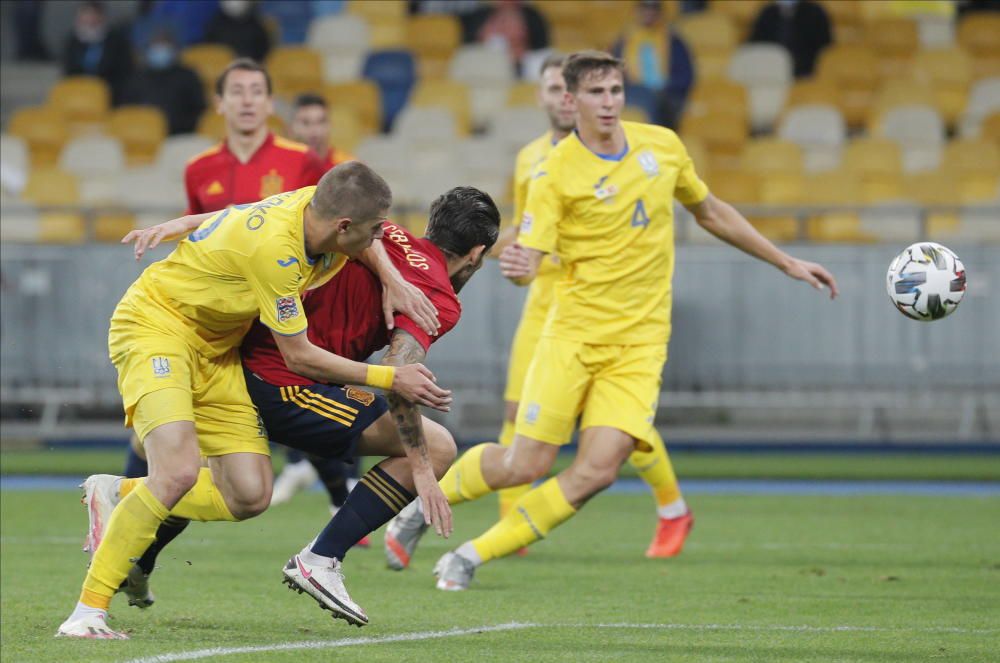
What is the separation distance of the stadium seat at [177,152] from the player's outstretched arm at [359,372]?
1238 centimetres

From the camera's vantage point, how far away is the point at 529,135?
17562 mm

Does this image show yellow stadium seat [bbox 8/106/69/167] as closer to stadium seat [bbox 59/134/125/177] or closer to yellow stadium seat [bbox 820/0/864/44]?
stadium seat [bbox 59/134/125/177]

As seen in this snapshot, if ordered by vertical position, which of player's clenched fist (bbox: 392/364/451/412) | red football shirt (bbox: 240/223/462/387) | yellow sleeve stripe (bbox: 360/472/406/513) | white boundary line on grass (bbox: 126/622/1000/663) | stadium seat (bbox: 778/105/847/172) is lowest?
white boundary line on grass (bbox: 126/622/1000/663)

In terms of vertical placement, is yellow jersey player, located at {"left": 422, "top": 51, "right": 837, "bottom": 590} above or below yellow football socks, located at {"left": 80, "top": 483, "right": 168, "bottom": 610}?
above

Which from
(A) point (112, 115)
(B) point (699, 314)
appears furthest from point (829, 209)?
(A) point (112, 115)

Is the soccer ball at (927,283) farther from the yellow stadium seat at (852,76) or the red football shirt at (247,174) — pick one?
the yellow stadium seat at (852,76)

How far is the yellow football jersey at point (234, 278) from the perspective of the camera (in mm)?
5730

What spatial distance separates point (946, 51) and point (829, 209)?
4.87m

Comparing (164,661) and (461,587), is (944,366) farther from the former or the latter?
(164,661)

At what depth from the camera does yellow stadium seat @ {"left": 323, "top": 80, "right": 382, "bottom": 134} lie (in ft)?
61.2

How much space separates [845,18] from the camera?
19625 millimetres

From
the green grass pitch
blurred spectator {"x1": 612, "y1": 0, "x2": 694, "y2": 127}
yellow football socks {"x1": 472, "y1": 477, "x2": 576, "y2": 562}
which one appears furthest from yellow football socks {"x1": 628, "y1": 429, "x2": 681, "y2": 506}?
blurred spectator {"x1": 612, "y1": 0, "x2": 694, "y2": 127}

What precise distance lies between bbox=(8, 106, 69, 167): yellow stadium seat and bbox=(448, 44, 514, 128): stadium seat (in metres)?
4.81

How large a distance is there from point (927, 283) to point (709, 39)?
12.6 m
